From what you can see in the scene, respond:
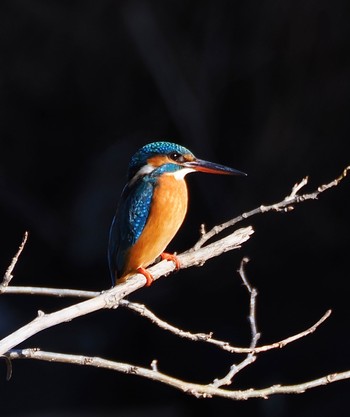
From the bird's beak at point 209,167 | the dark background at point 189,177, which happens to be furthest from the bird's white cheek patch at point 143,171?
the dark background at point 189,177

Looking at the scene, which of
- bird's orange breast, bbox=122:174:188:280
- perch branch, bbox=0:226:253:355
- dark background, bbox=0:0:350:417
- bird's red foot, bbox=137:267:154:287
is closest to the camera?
perch branch, bbox=0:226:253:355

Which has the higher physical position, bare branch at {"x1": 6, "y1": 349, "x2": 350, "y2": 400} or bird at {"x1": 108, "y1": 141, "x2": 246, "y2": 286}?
bird at {"x1": 108, "y1": 141, "x2": 246, "y2": 286}

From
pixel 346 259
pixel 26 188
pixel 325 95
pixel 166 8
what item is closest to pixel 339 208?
pixel 346 259

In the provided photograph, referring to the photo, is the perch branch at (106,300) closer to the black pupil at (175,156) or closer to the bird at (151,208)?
the bird at (151,208)

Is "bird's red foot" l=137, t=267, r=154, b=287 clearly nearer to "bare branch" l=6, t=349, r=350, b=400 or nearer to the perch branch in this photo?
the perch branch

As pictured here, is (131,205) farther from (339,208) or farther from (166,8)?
(166,8)

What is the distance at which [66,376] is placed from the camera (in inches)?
216

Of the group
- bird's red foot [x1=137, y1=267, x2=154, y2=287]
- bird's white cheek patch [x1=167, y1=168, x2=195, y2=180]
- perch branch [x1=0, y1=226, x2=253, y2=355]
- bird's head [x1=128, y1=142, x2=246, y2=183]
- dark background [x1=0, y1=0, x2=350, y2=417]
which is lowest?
perch branch [x1=0, y1=226, x2=253, y2=355]

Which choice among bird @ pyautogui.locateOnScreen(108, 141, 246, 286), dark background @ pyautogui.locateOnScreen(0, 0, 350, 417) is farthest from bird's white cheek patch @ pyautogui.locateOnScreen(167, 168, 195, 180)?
dark background @ pyautogui.locateOnScreen(0, 0, 350, 417)

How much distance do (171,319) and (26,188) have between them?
1.29m

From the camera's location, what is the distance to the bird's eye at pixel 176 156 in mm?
3021

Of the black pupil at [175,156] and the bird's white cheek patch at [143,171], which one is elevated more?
the bird's white cheek patch at [143,171]

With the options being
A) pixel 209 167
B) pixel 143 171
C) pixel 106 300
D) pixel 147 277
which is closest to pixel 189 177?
pixel 143 171

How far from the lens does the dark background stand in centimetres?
516
